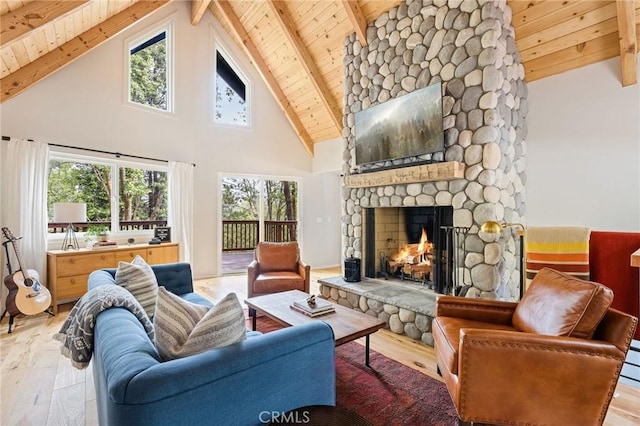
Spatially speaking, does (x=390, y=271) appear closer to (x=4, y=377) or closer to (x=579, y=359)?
(x=579, y=359)

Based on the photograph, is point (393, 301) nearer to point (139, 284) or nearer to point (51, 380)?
point (139, 284)

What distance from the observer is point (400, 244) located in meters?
4.22

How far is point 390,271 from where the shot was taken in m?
4.14

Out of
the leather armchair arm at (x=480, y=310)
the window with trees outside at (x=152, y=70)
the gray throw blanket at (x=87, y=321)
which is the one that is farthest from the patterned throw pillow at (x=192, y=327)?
the window with trees outside at (x=152, y=70)

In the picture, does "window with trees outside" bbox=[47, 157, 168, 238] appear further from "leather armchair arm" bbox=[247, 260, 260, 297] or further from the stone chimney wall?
the stone chimney wall

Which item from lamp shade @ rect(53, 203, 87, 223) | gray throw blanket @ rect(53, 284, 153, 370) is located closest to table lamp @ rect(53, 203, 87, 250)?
lamp shade @ rect(53, 203, 87, 223)

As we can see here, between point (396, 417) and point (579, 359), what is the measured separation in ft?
3.30

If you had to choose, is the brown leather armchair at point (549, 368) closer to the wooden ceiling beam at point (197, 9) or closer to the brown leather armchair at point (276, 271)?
the brown leather armchair at point (276, 271)

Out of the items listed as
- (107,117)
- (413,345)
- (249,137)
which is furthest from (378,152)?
(107,117)

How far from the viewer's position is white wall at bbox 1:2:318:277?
4051 millimetres

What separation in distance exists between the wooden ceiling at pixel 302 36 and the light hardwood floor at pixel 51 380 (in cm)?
261

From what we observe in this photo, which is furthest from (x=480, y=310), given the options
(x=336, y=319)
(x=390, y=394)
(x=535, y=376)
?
(x=336, y=319)

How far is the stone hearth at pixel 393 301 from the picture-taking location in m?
2.92

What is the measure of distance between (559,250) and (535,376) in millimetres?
1648
